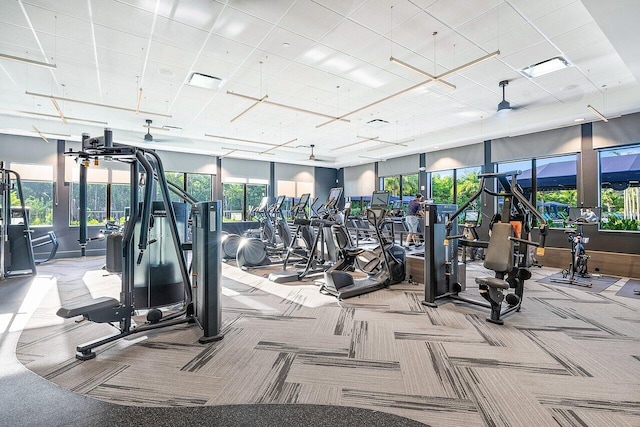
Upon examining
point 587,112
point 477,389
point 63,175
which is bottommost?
point 477,389

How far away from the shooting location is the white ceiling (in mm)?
3967

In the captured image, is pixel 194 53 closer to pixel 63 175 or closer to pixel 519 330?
pixel 519 330

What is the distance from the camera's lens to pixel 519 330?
11.2 ft

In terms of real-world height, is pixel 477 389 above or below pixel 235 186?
below

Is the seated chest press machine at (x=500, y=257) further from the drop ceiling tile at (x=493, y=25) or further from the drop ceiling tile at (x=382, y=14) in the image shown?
the drop ceiling tile at (x=382, y=14)

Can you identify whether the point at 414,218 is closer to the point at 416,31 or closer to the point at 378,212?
the point at 378,212

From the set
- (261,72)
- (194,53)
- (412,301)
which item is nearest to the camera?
(412,301)

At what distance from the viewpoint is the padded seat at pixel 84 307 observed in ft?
8.52

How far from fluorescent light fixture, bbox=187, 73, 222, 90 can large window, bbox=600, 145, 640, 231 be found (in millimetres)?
8855

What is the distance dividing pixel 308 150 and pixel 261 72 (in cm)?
715

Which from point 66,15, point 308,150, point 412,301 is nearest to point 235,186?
point 308,150

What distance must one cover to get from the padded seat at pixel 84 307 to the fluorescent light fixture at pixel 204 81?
446 centimetres

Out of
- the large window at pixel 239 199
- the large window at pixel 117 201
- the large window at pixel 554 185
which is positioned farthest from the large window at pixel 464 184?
the large window at pixel 117 201

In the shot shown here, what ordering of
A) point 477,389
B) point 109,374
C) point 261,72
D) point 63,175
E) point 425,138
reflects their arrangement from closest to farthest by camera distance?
point 477,389, point 109,374, point 261,72, point 63,175, point 425,138
